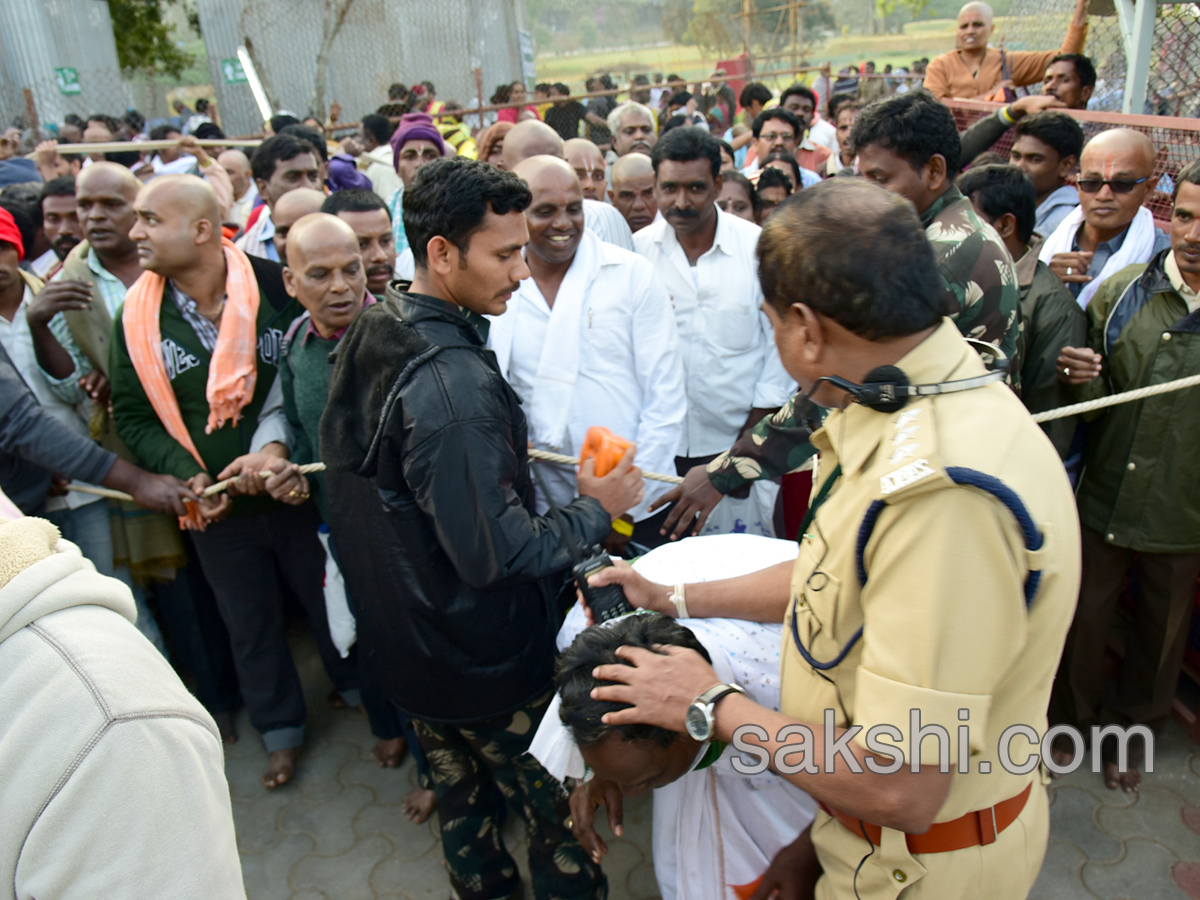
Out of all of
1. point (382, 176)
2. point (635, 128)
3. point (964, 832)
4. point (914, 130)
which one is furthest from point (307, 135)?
point (964, 832)

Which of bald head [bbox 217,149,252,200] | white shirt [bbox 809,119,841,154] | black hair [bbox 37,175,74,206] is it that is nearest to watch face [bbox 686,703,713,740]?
black hair [bbox 37,175,74,206]

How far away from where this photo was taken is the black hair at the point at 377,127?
8719 millimetres

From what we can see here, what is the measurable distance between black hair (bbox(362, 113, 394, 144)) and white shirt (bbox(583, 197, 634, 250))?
5550mm

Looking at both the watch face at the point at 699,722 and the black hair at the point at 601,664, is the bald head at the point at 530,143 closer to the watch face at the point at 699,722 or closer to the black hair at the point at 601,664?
the black hair at the point at 601,664

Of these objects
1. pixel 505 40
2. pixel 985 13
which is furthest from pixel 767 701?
pixel 505 40

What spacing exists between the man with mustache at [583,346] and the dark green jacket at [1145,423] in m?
1.53

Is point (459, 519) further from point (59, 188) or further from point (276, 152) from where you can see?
point (276, 152)

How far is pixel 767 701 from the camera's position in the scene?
1.80 m

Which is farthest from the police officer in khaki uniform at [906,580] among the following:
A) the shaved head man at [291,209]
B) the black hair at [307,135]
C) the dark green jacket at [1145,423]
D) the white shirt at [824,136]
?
the white shirt at [824,136]

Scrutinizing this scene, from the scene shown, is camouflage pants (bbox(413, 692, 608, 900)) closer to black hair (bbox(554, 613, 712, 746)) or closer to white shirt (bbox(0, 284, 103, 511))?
black hair (bbox(554, 613, 712, 746))

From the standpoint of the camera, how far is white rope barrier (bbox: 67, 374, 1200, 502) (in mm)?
2465

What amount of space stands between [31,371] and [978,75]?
294 inches

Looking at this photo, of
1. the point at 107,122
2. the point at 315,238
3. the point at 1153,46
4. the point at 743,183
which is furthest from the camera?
the point at 107,122

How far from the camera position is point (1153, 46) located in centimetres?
568
